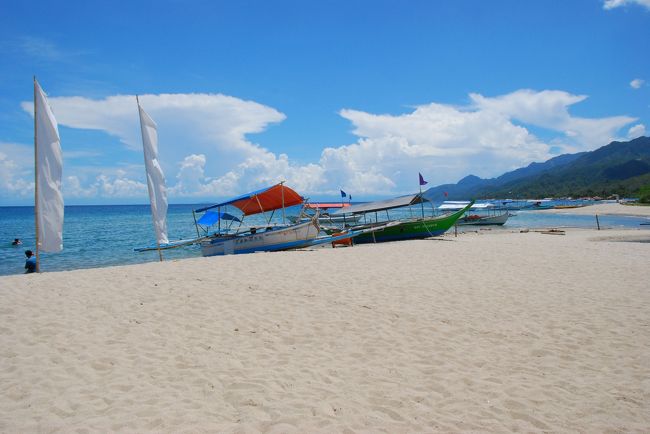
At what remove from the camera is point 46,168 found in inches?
408

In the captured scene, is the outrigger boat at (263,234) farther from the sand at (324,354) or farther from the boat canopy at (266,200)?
the sand at (324,354)

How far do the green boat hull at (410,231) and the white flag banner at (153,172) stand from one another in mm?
13755

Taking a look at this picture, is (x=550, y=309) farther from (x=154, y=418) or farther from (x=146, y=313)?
(x=146, y=313)

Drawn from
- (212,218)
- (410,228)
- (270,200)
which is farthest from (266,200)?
(410,228)

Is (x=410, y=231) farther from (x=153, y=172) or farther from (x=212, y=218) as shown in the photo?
(x=153, y=172)

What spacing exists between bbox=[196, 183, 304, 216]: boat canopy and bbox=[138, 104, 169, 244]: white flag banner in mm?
5177

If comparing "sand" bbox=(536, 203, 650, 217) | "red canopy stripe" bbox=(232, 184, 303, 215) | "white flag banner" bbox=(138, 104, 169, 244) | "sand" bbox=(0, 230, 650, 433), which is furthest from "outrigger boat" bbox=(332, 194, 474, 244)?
"sand" bbox=(536, 203, 650, 217)

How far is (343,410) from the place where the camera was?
4.17 metres

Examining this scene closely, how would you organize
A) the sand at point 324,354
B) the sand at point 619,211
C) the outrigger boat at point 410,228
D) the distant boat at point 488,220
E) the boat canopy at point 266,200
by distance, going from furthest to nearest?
1. the sand at point 619,211
2. the distant boat at point 488,220
3. the outrigger boat at point 410,228
4. the boat canopy at point 266,200
5. the sand at point 324,354

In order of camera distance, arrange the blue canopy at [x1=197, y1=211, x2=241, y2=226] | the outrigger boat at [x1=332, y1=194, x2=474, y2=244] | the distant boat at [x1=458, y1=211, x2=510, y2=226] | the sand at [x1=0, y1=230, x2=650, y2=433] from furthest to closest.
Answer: the distant boat at [x1=458, y1=211, x2=510, y2=226]
the outrigger boat at [x1=332, y1=194, x2=474, y2=244]
the blue canopy at [x1=197, y1=211, x2=241, y2=226]
the sand at [x1=0, y1=230, x2=650, y2=433]

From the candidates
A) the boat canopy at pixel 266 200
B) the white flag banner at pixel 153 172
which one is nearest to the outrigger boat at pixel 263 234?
the boat canopy at pixel 266 200

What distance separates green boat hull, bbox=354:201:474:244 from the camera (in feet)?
80.9

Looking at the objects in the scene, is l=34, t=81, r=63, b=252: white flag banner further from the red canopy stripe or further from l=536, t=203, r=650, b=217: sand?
l=536, t=203, r=650, b=217: sand

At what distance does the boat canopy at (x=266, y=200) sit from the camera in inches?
753
